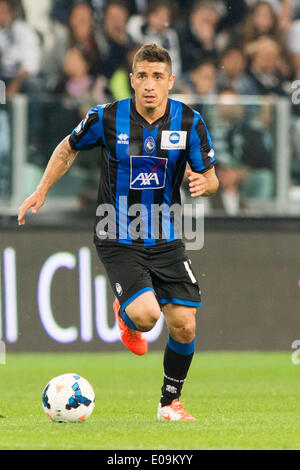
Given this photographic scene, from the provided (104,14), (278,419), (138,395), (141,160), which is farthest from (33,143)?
(278,419)

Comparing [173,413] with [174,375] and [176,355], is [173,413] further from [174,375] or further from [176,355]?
[176,355]

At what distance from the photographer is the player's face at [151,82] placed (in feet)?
20.5

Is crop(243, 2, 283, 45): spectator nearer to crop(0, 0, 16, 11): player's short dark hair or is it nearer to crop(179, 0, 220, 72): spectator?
crop(179, 0, 220, 72): spectator

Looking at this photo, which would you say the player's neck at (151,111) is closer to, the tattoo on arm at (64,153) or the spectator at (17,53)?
the tattoo on arm at (64,153)

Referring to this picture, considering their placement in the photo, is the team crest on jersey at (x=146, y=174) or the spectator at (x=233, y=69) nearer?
the team crest on jersey at (x=146, y=174)

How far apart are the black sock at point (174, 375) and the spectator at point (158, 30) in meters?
→ 5.86

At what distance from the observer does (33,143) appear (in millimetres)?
10586

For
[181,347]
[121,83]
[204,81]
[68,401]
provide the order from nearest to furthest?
[68,401], [181,347], [121,83], [204,81]

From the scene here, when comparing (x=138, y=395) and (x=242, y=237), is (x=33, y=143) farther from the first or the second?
(x=138, y=395)

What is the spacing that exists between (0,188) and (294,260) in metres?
3.11

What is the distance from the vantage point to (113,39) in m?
11.6

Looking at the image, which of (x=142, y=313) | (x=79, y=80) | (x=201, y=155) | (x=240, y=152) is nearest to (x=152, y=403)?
(x=142, y=313)

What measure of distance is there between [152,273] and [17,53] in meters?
5.69

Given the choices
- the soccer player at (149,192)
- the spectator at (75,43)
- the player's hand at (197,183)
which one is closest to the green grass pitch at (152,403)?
the soccer player at (149,192)
